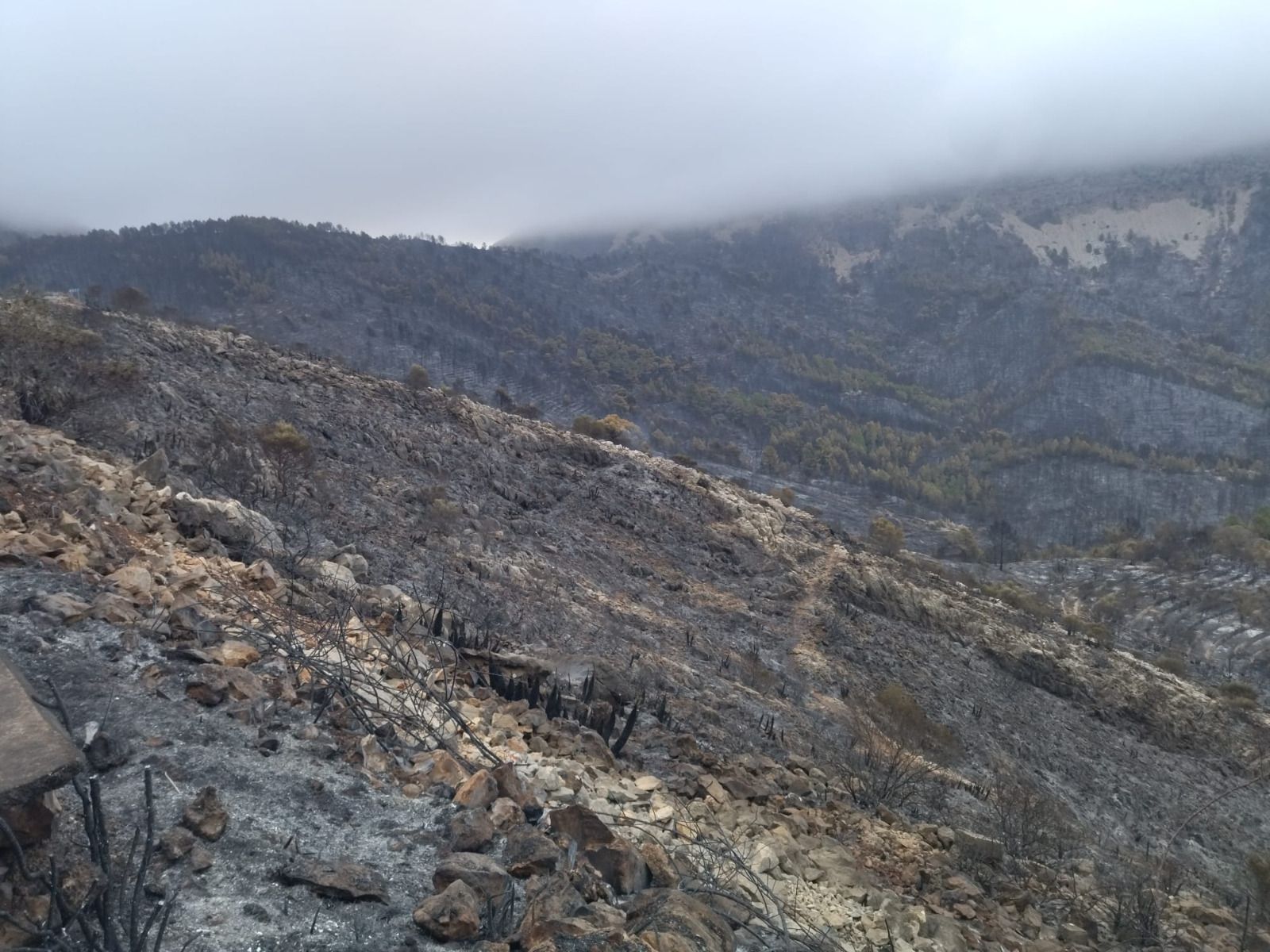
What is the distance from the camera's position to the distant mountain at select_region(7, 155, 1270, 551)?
7506 centimetres

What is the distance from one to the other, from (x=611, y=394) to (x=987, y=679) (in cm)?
6300

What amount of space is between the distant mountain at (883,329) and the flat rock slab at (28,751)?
4195 centimetres

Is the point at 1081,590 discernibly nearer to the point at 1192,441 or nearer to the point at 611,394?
the point at 611,394

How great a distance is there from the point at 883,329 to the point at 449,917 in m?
138

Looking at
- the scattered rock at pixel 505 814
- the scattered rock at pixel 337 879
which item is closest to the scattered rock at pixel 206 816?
the scattered rock at pixel 337 879

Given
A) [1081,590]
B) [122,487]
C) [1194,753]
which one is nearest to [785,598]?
[1194,753]

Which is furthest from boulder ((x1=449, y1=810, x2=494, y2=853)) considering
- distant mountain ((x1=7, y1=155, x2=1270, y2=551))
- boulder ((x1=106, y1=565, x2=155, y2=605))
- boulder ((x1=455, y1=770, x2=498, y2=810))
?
distant mountain ((x1=7, y1=155, x2=1270, y2=551))

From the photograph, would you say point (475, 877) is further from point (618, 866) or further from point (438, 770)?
point (438, 770)

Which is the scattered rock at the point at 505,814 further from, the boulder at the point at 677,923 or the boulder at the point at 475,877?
the boulder at the point at 677,923

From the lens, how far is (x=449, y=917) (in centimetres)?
358

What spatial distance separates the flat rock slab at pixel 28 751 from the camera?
321 centimetres

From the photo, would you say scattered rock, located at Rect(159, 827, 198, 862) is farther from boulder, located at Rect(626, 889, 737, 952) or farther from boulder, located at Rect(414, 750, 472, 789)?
boulder, located at Rect(626, 889, 737, 952)

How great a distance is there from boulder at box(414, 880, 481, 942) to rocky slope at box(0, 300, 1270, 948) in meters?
0.02

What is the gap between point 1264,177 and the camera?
470 ft
